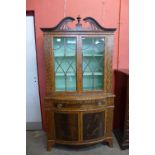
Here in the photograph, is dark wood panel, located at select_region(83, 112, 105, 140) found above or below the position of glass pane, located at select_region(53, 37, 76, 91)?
below

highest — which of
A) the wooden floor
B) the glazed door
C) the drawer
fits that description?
the glazed door

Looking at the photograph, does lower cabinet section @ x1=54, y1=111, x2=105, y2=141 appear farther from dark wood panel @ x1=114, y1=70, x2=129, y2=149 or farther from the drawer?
dark wood panel @ x1=114, y1=70, x2=129, y2=149

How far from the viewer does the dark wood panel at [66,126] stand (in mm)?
2418

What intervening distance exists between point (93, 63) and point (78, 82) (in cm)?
33

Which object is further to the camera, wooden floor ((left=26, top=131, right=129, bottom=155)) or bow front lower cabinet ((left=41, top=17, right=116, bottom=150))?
wooden floor ((left=26, top=131, right=129, bottom=155))

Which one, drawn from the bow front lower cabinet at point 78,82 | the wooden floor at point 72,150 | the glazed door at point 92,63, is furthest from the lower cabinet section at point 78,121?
the glazed door at point 92,63

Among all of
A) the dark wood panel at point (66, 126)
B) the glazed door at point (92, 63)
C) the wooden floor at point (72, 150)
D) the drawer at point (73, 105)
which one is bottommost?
the wooden floor at point (72, 150)

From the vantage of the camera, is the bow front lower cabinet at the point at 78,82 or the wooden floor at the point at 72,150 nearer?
the bow front lower cabinet at the point at 78,82

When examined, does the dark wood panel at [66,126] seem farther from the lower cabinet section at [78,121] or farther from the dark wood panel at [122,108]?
the dark wood panel at [122,108]

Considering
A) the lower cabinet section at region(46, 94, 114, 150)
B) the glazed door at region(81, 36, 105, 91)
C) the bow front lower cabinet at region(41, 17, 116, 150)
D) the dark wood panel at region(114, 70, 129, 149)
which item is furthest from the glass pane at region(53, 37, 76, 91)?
the dark wood panel at region(114, 70, 129, 149)

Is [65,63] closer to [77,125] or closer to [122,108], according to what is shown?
[77,125]

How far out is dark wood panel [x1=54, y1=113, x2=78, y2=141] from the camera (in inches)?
95.2
